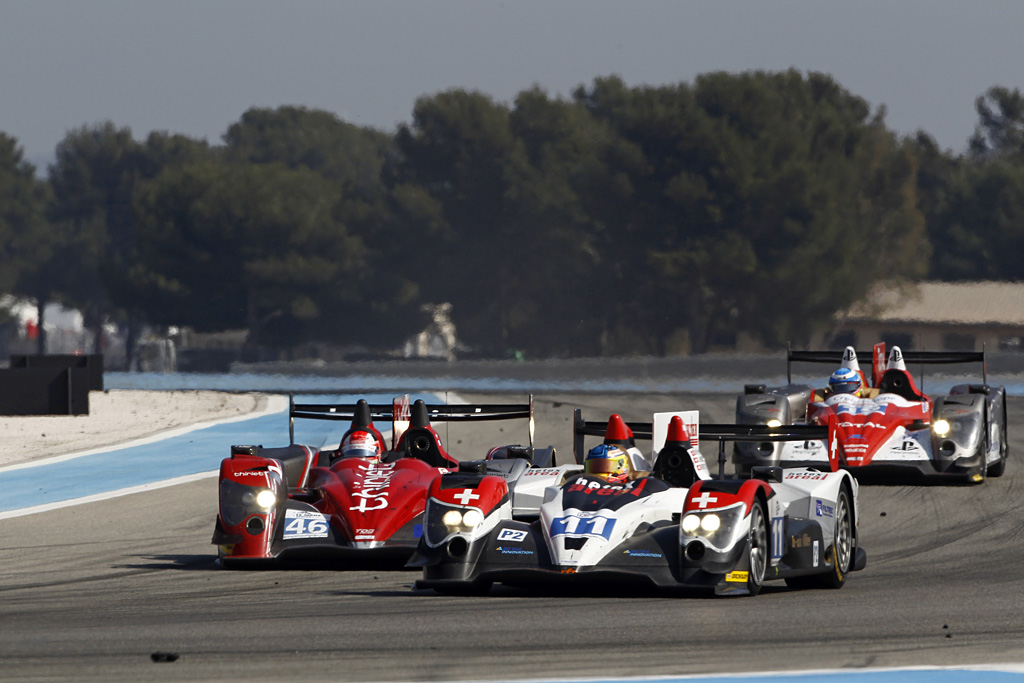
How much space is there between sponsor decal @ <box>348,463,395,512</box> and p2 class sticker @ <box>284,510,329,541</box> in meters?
0.24

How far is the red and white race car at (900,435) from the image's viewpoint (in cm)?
1702

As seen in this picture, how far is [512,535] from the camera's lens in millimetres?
9477

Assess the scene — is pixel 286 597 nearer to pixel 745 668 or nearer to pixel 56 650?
pixel 56 650

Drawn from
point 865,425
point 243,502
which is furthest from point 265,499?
point 865,425

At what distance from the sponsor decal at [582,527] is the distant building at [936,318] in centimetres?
4649

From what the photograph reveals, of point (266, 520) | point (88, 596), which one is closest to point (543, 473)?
point (266, 520)

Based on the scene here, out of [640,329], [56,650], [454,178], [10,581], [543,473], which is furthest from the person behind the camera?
[454,178]

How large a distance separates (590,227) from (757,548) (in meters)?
65.4

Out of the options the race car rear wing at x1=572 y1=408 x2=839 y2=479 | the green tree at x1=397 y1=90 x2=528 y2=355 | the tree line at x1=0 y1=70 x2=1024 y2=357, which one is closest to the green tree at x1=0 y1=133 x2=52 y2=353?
the tree line at x1=0 y1=70 x2=1024 y2=357

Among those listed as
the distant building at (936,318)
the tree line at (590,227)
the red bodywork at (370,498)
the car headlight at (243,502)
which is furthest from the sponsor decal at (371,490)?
the tree line at (590,227)

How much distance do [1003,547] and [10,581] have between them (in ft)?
24.8

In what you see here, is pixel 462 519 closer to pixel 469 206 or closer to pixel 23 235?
pixel 469 206

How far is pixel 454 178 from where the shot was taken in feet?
266

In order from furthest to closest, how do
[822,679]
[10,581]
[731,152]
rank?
[731,152]
[10,581]
[822,679]
